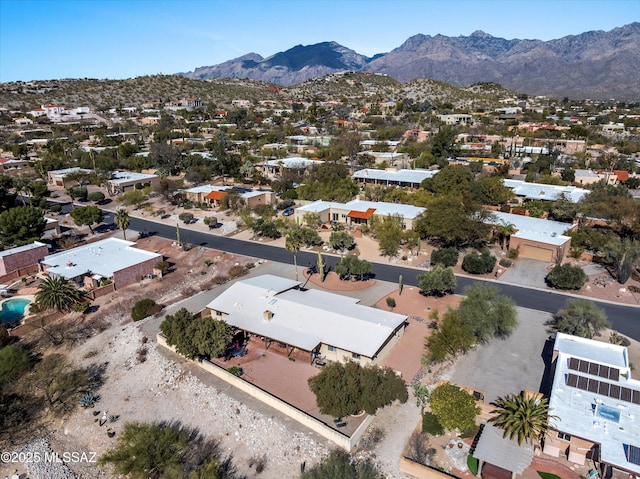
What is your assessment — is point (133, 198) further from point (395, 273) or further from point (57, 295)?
point (395, 273)

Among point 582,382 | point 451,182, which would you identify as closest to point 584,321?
point 582,382

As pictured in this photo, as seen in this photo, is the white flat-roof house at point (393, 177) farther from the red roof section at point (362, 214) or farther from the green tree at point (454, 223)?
the green tree at point (454, 223)

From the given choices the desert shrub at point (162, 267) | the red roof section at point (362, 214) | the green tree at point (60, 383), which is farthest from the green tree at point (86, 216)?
the red roof section at point (362, 214)

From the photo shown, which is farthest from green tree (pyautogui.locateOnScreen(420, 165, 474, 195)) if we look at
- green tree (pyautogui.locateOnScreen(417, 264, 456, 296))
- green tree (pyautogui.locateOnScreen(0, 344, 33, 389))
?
green tree (pyautogui.locateOnScreen(0, 344, 33, 389))

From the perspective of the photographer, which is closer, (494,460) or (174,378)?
(494,460)

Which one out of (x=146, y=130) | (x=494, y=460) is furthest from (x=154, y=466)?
(x=146, y=130)

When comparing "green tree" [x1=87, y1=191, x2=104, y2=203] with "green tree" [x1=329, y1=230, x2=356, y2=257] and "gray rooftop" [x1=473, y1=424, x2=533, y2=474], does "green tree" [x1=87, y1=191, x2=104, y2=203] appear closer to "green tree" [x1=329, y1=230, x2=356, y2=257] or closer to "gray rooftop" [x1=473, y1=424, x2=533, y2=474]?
"green tree" [x1=329, y1=230, x2=356, y2=257]

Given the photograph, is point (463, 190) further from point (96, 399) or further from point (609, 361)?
point (96, 399)
